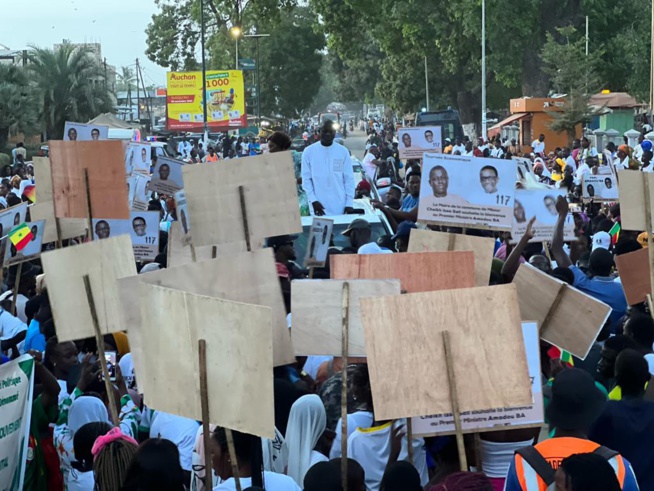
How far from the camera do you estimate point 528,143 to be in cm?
4769

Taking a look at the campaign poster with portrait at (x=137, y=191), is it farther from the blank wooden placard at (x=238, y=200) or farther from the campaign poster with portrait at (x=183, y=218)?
the blank wooden placard at (x=238, y=200)

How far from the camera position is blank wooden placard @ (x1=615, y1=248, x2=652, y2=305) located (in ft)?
26.2

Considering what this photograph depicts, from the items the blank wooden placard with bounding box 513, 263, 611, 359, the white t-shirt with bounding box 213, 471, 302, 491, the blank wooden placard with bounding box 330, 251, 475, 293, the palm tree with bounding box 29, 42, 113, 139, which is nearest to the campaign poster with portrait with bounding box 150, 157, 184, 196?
the blank wooden placard with bounding box 330, 251, 475, 293

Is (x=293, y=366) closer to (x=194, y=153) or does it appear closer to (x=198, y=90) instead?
(x=194, y=153)

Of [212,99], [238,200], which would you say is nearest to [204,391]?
[238,200]

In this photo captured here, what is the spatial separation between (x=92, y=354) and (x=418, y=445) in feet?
7.98

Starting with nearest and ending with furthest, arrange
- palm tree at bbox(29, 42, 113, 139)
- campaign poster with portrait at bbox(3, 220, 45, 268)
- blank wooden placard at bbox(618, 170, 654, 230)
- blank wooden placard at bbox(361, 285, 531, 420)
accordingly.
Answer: blank wooden placard at bbox(361, 285, 531, 420) → blank wooden placard at bbox(618, 170, 654, 230) → campaign poster with portrait at bbox(3, 220, 45, 268) → palm tree at bbox(29, 42, 113, 139)

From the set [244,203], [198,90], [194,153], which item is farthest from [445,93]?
[244,203]

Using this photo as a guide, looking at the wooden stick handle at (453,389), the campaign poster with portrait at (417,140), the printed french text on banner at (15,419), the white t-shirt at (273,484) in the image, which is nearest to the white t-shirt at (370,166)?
the campaign poster with portrait at (417,140)

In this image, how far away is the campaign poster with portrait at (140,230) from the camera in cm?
1123

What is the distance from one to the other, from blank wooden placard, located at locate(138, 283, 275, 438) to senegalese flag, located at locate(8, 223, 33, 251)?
200 inches

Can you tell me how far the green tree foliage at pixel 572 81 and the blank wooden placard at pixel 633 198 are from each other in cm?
3306

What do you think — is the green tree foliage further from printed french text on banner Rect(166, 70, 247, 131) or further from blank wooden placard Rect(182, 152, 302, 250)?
blank wooden placard Rect(182, 152, 302, 250)

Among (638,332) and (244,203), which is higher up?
(244,203)
